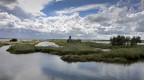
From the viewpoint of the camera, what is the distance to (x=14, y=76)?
31.1 meters

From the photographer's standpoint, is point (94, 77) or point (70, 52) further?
point (70, 52)

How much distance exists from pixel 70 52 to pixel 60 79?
3124 cm

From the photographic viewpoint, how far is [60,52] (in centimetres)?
6378

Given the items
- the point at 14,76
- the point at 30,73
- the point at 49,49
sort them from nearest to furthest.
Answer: the point at 14,76 → the point at 30,73 → the point at 49,49

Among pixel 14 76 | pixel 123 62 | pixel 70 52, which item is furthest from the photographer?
pixel 70 52

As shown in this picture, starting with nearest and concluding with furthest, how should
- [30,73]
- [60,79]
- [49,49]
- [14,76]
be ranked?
[60,79] → [14,76] → [30,73] → [49,49]

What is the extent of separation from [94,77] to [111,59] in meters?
18.1

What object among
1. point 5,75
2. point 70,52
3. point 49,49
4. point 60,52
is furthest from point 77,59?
point 49,49

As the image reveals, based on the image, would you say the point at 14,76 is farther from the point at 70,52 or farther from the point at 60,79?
the point at 70,52

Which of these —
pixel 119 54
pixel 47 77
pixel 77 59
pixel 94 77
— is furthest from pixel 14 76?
pixel 119 54

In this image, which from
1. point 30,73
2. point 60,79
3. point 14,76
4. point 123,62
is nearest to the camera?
→ point 60,79

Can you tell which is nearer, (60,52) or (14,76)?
(14,76)

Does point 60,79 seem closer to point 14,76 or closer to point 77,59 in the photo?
point 14,76

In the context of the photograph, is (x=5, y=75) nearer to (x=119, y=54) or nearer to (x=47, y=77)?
(x=47, y=77)
